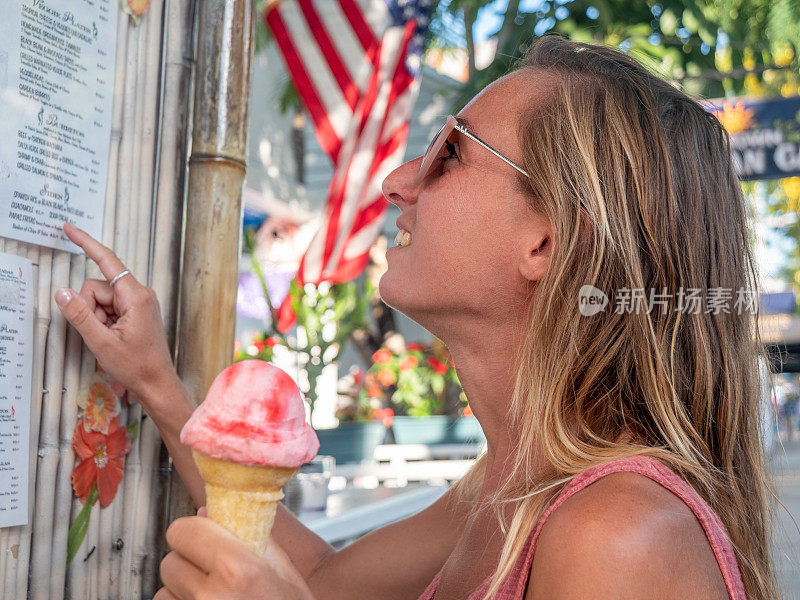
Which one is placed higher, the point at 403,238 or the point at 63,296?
the point at 403,238

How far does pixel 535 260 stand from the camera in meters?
1.26

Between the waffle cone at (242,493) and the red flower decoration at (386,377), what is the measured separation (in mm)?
4332

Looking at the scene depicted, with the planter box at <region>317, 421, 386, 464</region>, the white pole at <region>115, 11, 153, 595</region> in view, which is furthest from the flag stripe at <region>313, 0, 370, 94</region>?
the white pole at <region>115, 11, 153, 595</region>

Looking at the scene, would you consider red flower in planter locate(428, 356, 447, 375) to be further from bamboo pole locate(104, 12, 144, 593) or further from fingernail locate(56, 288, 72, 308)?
fingernail locate(56, 288, 72, 308)

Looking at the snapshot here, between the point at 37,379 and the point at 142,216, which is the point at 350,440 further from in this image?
the point at 37,379

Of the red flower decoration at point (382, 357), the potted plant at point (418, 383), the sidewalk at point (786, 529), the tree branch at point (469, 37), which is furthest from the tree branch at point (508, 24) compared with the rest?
the sidewalk at point (786, 529)

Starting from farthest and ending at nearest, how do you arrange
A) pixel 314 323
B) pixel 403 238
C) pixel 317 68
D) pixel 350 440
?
pixel 314 323
pixel 317 68
pixel 350 440
pixel 403 238

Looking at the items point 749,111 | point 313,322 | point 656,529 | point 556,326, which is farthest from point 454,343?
Result: point 749,111

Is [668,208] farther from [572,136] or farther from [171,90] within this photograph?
[171,90]

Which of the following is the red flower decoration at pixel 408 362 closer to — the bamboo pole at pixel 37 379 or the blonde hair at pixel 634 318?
the blonde hair at pixel 634 318

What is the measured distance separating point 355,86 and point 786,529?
9.15 feet

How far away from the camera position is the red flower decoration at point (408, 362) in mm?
5180

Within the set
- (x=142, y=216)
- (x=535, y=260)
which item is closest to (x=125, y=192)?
(x=142, y=216)

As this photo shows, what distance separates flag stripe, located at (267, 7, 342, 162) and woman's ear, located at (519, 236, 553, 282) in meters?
2.92
